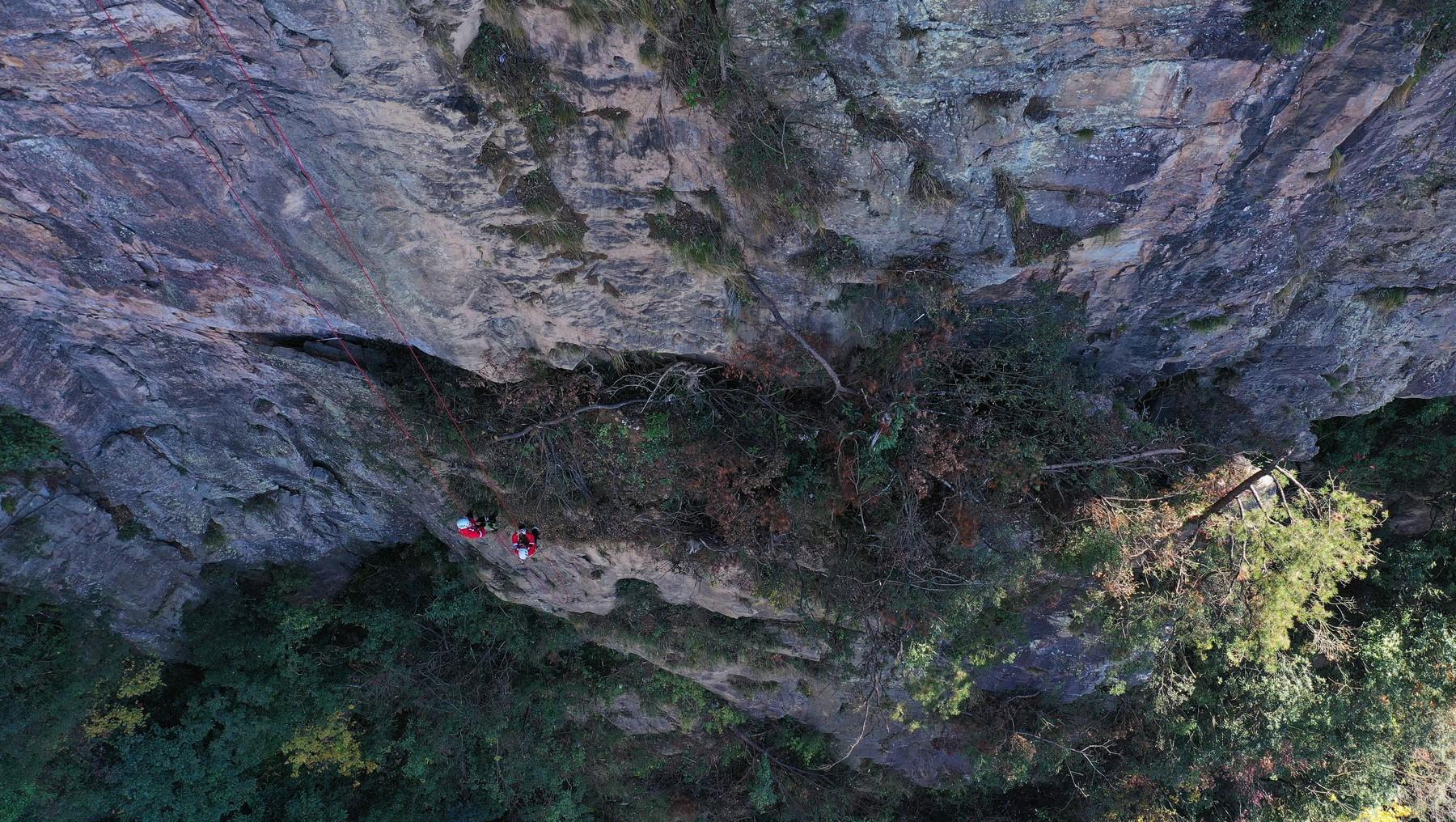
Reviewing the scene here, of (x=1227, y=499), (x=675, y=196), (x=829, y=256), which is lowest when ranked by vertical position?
(x=1227, y=499)

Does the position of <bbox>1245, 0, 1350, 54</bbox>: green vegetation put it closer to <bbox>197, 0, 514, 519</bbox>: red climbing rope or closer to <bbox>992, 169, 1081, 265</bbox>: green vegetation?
<bbox>992, 169, 1081, 265</bbox>: green vegetation

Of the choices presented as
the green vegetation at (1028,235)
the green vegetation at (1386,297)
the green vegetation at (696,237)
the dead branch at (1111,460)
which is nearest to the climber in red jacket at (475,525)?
the green vegetation at (696,237)

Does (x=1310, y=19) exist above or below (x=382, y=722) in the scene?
above

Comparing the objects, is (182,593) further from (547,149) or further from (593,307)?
(547,149)

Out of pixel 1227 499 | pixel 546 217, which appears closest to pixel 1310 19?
pixel 1227 499

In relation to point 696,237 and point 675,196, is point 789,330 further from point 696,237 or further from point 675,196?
point 675,196

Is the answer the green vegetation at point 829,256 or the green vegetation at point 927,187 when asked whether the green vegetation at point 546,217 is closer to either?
the green vegetation at point 829,256
